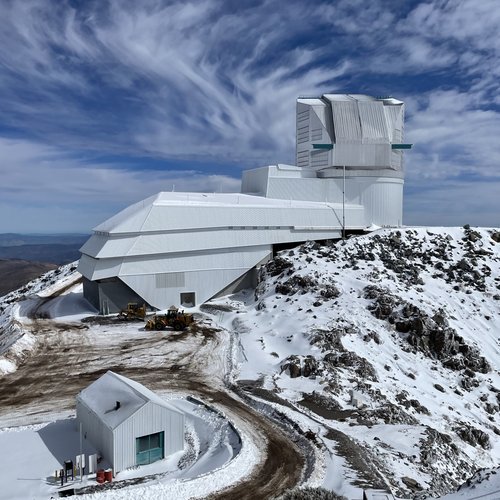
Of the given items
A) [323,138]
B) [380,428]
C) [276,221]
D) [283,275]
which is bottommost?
[380,428]

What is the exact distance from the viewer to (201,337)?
3064 cm

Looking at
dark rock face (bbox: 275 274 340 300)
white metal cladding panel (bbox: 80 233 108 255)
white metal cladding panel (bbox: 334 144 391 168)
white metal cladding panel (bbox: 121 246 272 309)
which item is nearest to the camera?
dark rock face (bbox: 275 274 340 300)

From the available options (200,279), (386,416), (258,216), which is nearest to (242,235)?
(258,216)

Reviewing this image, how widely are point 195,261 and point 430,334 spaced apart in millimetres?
19475

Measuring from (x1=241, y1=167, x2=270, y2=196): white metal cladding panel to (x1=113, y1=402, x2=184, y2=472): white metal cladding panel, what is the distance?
3504cm

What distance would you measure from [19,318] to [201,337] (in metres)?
15.1

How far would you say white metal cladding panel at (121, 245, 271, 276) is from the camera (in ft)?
121

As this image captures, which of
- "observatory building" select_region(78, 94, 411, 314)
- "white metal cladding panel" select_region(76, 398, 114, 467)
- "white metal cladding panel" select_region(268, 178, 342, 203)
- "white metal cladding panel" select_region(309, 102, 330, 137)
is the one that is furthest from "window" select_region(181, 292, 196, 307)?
"white metal cladding panel" select_region(309, 102, 330, 137)

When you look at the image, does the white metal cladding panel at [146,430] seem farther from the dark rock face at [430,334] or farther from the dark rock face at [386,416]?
the dark rock face at [430,334]

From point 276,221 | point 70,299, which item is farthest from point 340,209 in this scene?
point 70,299

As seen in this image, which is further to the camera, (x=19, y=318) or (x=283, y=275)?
(x=283, y=275)

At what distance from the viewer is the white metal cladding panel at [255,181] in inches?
1913

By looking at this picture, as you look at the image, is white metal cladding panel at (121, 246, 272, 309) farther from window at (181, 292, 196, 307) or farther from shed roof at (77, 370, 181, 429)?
shed roof at (77, 370, 181, 429)

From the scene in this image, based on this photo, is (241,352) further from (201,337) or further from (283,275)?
(283,275)
